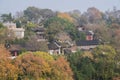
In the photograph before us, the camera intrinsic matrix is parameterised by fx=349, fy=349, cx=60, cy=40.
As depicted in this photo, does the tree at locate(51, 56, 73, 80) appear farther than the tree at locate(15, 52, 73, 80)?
Yes

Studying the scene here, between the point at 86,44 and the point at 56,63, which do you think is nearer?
the point at 56,63

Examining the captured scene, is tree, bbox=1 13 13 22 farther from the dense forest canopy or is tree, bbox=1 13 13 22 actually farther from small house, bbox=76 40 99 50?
small house, bbox=76 40 99 50

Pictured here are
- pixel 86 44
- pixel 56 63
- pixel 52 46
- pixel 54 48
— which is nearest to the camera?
pixel 56 63

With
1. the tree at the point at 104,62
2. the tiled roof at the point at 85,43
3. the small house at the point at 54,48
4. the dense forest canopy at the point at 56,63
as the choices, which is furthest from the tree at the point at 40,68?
the tiled roof at the point at 85,43

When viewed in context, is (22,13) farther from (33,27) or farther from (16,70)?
(16,70)

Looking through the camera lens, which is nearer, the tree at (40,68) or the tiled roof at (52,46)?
the tree at (40,68)

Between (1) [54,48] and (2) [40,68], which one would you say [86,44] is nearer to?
(1) [54,48]

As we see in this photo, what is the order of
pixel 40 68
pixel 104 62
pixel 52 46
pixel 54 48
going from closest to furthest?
pixel 40 68
pixel 104 62
pixel 54 48
pixel 52 46

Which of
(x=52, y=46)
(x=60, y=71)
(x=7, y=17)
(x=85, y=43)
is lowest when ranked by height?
(x=60, y=71)

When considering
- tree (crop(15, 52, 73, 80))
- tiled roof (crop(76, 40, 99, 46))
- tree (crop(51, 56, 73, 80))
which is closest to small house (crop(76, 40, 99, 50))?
tiled roof (crop(76, 40, 99, 46))

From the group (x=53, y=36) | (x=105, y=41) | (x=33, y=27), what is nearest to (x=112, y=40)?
(x=105, y=41)

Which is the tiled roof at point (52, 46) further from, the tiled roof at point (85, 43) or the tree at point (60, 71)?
the tree at point (60, 71)

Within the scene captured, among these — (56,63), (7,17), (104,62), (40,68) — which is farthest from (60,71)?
(7,17)

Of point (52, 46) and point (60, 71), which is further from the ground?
point (52, 46)
